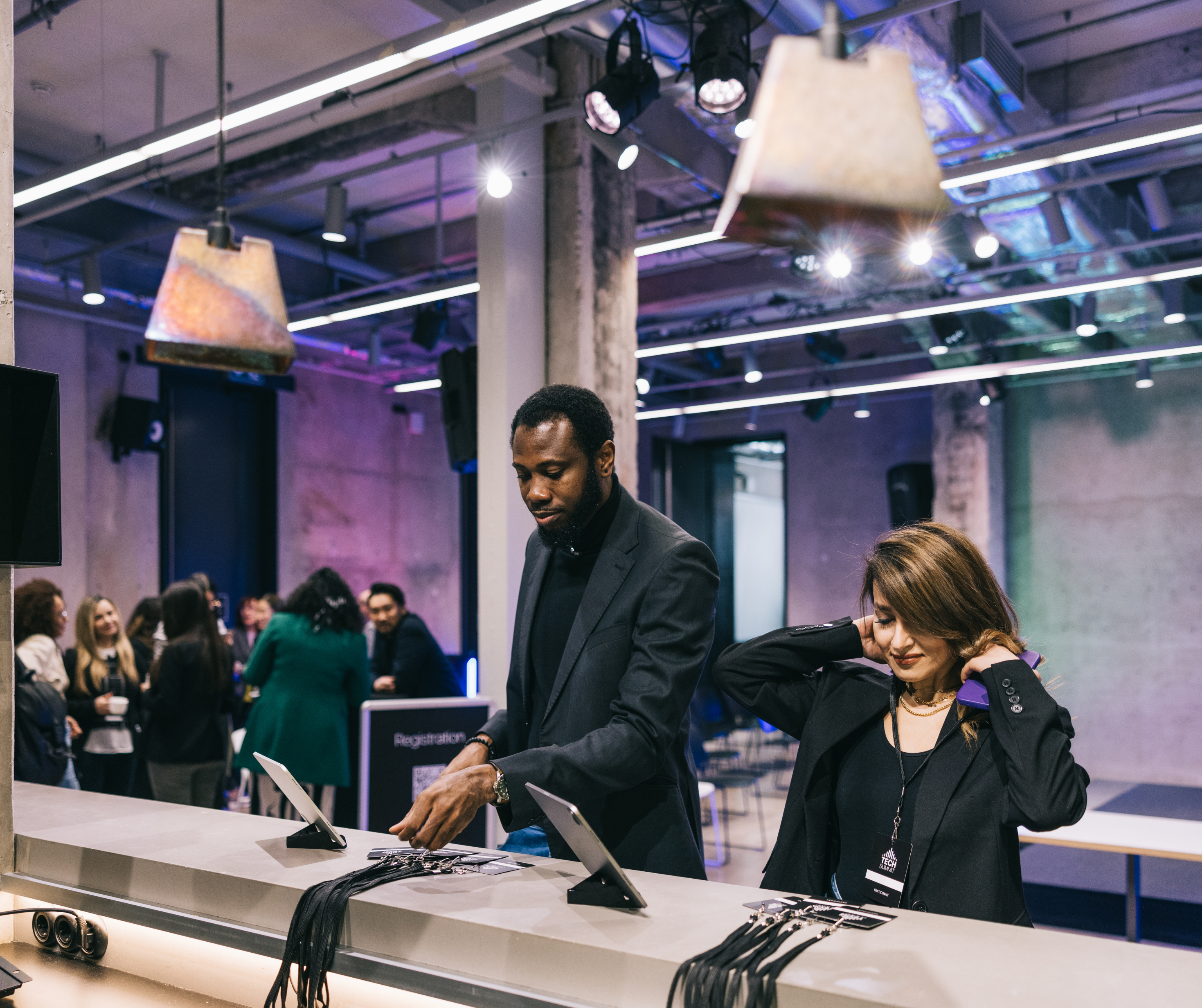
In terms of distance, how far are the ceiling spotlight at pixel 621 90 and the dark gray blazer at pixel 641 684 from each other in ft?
8.97

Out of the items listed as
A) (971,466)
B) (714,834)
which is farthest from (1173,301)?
(714,834)

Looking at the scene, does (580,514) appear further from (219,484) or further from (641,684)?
(219,484)

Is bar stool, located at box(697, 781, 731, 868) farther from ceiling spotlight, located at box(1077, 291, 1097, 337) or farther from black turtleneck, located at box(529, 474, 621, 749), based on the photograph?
ceiling spotlight, located at box(1077, 291, 1097, 337)

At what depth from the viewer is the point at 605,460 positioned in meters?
1.90

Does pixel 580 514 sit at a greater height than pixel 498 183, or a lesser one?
lesser

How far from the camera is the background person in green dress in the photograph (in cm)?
496

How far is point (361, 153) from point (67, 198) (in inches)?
109

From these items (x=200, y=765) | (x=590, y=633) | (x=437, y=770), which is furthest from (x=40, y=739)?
(x=590, y=633)

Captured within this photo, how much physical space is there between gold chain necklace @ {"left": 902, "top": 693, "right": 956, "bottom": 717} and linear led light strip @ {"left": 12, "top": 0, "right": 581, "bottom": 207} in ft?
8.15

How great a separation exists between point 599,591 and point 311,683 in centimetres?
351

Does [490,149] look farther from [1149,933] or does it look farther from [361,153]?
[1149,933]

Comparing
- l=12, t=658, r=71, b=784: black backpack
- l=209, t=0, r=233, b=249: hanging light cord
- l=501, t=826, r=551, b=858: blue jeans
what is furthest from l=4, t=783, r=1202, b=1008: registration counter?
l=12, t=658, r=71, b=784: black backpack

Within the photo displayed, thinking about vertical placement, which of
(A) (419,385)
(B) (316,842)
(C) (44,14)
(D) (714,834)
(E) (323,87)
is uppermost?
(C) (44,14)

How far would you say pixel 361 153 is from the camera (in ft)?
21.4
